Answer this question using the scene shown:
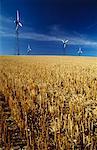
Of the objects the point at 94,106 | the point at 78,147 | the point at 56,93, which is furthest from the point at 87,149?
the point at 56,93

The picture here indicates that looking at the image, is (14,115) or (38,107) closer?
(14,115)

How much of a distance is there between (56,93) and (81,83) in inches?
29.4

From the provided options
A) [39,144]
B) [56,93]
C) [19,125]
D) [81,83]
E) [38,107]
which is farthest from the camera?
[81,83]

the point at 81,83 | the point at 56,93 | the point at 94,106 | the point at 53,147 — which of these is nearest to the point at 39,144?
the point at 53,147

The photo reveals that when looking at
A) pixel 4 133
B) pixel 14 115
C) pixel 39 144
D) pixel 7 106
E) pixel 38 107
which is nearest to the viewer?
pixel 39 144

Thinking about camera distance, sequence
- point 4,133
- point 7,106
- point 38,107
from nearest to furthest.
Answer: point 4,133
point 38,107
point 7,106

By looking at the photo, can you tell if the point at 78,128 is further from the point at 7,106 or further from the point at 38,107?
the point at 7,106

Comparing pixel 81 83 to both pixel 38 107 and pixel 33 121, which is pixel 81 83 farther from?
pixel 33 121

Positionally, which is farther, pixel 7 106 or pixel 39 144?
pixel 7 106

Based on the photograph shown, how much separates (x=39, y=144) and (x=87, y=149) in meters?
0.29

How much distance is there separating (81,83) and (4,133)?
2.08 meters

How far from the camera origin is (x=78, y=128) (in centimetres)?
198

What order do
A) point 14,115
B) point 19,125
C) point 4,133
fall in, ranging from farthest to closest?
point 14,115
point 19,125
point 4,133

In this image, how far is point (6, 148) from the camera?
180cm
